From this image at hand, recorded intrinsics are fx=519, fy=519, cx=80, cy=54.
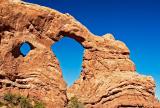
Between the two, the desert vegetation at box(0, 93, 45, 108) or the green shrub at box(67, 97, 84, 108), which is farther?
the green shrub at box(67, 97, 84, 108)

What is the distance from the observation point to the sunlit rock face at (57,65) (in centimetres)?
7775

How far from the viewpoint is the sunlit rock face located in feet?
255

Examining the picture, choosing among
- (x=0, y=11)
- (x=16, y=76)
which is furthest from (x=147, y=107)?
(x=0, y=11)

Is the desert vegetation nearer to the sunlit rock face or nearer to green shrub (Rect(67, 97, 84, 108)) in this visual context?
the sunlit rock face

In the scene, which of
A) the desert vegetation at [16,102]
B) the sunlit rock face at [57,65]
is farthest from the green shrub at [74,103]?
the desert vegetation at [16,102]

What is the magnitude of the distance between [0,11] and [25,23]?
4.26 m

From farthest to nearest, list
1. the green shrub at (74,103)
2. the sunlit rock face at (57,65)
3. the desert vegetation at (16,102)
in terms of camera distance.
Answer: the green shrub at (74,103) < the sunlit rock face at (57,65) < the desert vegetation at (16,102)

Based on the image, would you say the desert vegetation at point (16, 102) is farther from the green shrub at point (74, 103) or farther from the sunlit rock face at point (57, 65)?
the green shrub at point (74, 103)

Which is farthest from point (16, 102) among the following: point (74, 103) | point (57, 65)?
point (57, 65)

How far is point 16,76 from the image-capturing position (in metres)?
77.9

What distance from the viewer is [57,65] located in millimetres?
82750

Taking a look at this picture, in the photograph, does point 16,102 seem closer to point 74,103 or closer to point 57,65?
point 74,103

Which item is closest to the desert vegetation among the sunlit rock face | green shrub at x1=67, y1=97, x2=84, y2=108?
the sunlit rock face

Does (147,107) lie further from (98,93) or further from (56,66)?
(56,66)
